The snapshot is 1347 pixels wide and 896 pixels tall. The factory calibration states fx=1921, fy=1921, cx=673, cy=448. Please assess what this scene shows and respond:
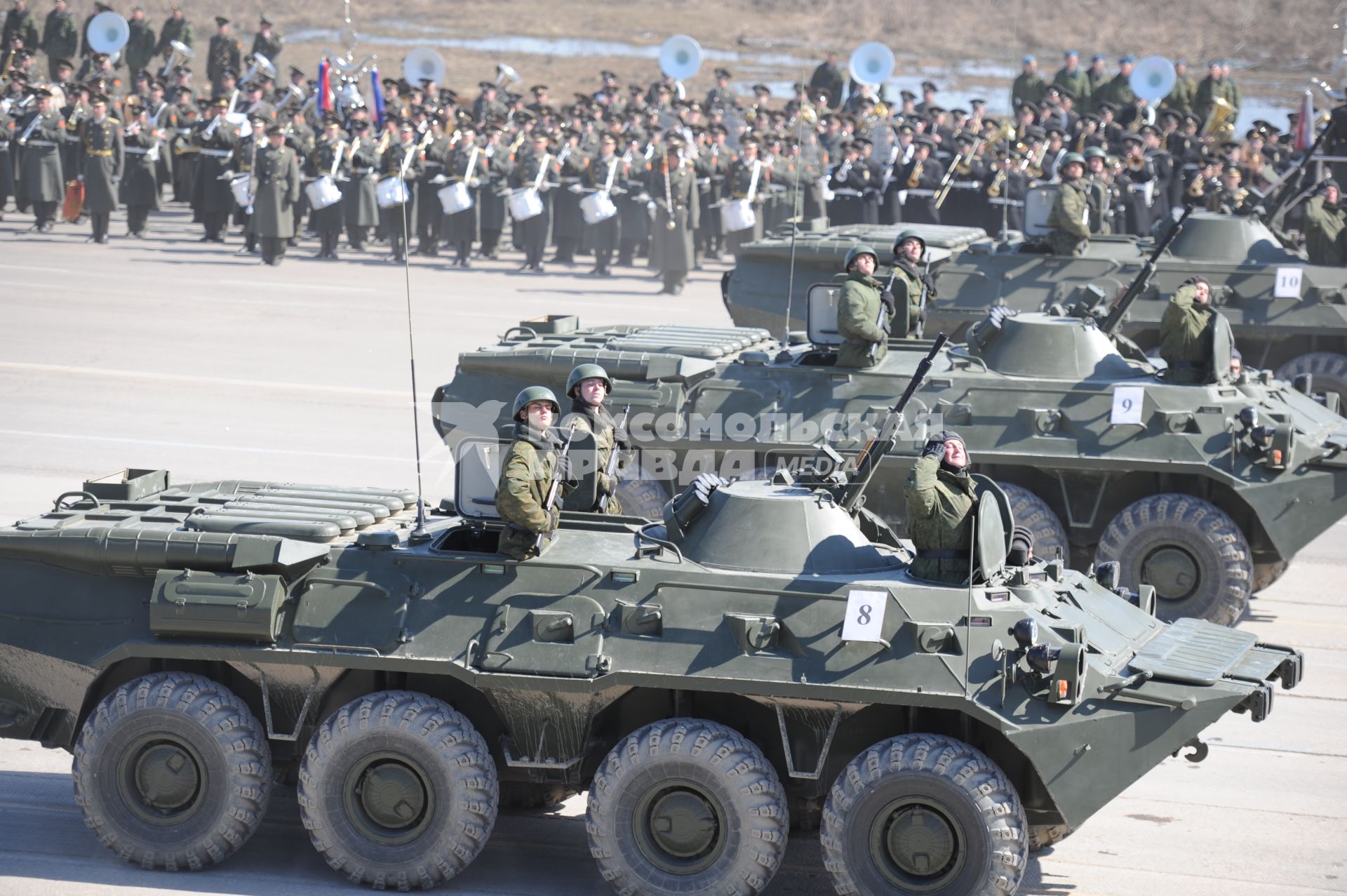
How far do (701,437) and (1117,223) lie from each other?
1512 centimetres

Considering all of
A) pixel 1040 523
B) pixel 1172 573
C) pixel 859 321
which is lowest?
pixel 1172 573

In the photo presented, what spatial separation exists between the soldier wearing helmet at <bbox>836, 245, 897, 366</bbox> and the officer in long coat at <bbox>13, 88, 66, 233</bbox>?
19.5 m

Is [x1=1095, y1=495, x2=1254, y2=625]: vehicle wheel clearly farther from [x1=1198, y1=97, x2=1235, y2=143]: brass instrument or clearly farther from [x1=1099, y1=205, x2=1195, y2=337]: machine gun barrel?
[x1=1198, y1=97, x2=1235, y2=143]: brass instrument

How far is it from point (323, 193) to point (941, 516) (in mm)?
20908

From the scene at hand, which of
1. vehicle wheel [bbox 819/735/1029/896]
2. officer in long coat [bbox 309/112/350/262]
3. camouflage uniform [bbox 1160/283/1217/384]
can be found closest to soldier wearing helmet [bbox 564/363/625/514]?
vehicle wheel [bbox 819/735/1029/896]

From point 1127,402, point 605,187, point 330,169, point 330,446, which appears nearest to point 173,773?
point 1127,402

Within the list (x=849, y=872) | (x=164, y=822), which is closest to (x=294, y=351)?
(x=164, y=822)

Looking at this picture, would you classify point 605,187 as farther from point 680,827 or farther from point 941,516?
point 680,827

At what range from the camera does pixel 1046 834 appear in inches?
367

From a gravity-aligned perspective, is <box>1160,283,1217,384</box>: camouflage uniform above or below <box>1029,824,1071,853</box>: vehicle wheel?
above

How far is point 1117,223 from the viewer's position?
27.6 meters

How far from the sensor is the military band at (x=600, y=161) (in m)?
28.3

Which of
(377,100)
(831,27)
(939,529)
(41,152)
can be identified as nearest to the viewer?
(939,529)

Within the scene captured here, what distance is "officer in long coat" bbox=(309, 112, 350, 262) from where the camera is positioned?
2939cm
